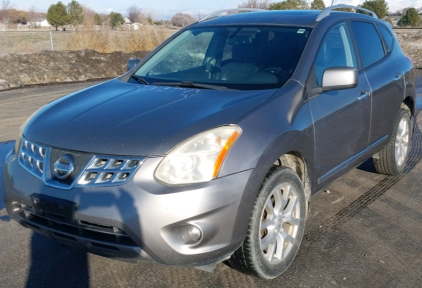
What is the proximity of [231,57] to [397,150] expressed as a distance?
7.71ft

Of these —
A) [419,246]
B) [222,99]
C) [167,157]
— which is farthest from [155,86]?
[419,246]

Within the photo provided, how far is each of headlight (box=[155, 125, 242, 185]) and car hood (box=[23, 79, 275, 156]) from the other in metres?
0.05

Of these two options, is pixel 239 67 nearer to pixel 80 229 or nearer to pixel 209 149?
pixel 209 149

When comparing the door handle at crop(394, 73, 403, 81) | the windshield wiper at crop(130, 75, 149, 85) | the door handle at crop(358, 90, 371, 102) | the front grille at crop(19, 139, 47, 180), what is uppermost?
the windshield wiper at crop(130, 75, 149, 85)

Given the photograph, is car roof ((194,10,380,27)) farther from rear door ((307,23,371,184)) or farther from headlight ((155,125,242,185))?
headlight ((155,125,242,185))

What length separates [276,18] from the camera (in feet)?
14.5

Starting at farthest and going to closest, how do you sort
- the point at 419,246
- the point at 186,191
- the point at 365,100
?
the point at 365,100 → the point at 419,246 → the point at 186,191

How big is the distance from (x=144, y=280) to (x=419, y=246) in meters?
2.10

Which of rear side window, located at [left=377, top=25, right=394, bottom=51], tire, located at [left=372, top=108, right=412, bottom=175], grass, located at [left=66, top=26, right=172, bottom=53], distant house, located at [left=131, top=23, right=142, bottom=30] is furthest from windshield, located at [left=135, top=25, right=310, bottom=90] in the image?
distant house, located at [left=131, top=23, right=142, bottom=30]

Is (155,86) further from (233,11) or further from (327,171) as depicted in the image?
(233,11)

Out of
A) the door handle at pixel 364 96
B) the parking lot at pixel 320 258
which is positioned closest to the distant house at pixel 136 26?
the parking lot at pixel 320 258

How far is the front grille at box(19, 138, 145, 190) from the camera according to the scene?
9.12 ft

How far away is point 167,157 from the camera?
9.20 ft

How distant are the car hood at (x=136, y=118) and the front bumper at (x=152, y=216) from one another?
223mm
